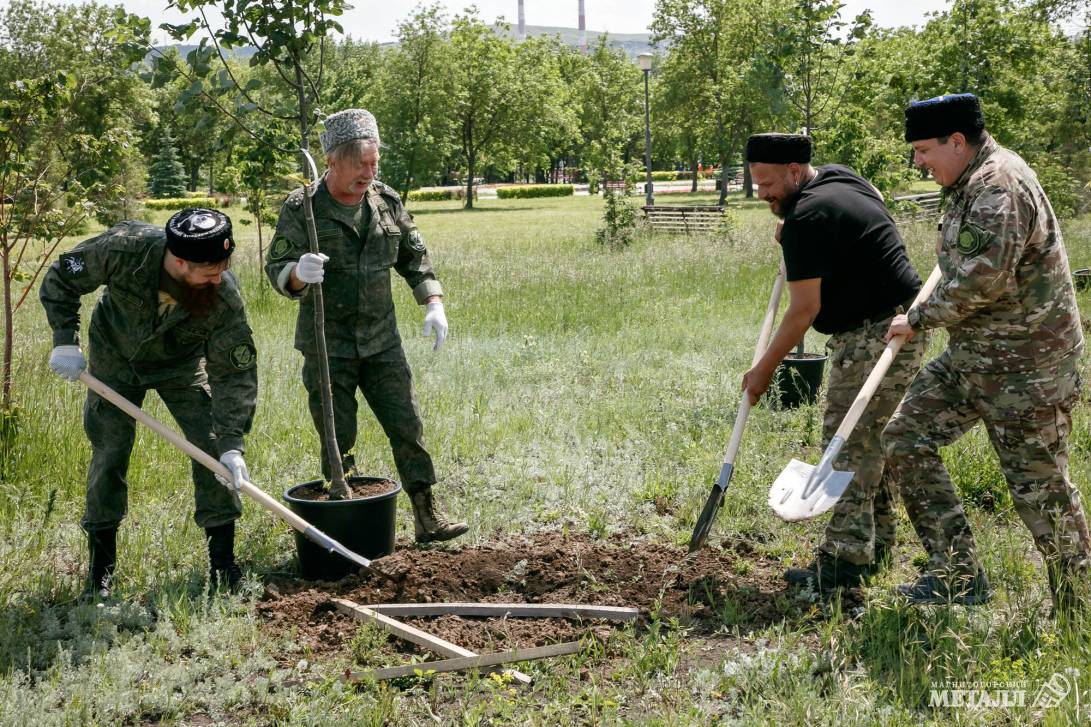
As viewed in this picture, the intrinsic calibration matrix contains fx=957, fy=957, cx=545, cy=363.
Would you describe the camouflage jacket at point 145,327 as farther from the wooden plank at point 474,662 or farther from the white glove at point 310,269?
the wooden plank at point 474,662

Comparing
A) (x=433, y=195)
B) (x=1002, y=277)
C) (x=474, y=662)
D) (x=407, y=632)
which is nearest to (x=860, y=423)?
(x=1002, y=277)

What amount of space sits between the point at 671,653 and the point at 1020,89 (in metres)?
15.4

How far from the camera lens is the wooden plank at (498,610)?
398 cm

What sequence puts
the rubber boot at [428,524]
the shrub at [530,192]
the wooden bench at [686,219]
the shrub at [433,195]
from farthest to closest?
the shrub at [530,192], the shrub at [433,195], the wooden bench at [686,219], the rubber boot at [428,524]

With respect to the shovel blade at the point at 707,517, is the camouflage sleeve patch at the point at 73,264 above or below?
above

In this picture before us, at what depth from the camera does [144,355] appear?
4.20 meters

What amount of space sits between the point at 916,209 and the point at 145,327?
1507 centimetres

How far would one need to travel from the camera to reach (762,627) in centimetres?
394

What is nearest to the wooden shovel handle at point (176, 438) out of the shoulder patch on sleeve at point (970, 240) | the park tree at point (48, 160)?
the park tree at point (48, 160)

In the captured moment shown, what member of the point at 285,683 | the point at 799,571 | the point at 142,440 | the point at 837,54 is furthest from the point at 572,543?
the point at 837,54

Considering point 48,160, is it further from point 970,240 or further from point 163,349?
point 970,240

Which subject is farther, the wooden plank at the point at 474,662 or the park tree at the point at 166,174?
the park tree at the point at 166,174

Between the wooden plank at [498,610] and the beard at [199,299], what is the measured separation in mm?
1444

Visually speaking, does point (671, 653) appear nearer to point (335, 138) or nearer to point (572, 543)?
point (572, 543)
